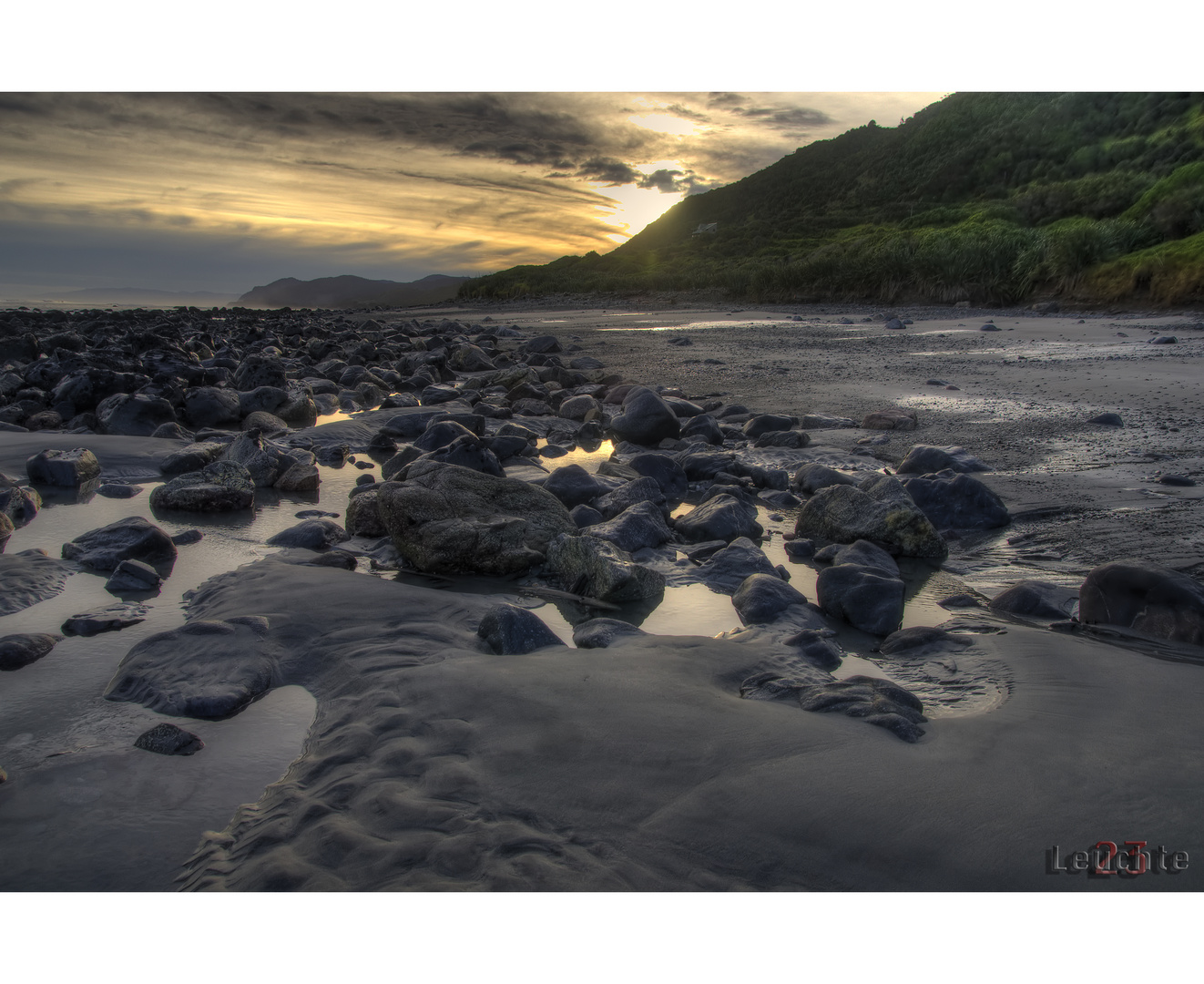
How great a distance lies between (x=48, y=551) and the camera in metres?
2.73

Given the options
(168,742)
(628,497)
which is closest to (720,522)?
(628,497)

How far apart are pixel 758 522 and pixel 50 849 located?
2596mm

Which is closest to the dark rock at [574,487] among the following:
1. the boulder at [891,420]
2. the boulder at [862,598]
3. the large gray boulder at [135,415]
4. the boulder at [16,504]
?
the boulder at [862,598]

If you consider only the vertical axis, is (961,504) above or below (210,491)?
above

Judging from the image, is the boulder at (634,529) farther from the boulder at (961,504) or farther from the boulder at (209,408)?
the boulder at (209,408)

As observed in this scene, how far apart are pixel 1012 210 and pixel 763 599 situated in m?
20.3

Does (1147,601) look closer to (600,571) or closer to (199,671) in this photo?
(600,571)

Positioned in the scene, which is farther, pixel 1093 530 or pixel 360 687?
pixel 1093 530

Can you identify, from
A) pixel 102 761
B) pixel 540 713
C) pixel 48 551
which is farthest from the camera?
pixel 48 551

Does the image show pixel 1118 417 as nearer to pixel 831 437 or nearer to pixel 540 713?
pixel 831 437

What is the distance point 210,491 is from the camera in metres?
3.32

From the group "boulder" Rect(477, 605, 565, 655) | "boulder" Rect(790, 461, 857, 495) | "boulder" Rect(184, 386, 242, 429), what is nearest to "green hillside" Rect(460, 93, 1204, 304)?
"boulder" Rect(790, 461, 857, 495)
